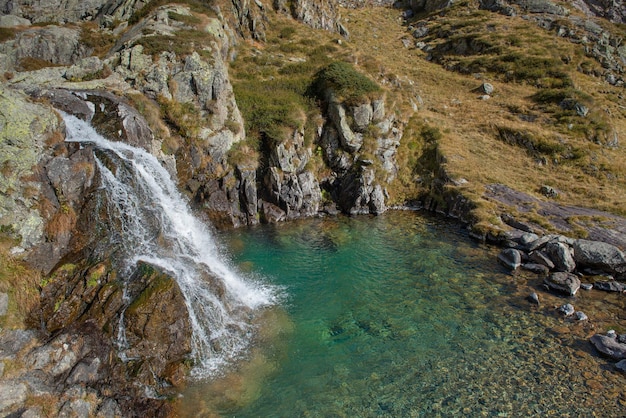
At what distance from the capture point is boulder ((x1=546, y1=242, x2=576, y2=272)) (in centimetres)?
1762

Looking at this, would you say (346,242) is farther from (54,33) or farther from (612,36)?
(612,36)

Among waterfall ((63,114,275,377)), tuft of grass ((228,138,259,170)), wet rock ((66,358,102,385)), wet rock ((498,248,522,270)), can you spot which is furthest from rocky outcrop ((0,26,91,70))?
wet rock ((498,248,522,270))

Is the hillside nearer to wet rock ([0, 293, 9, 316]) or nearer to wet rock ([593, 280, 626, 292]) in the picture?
wet rock ([0, 293, 9, 316])

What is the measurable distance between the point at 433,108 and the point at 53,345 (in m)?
41.9

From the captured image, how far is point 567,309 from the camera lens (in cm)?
1430

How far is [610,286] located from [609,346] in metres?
5.95

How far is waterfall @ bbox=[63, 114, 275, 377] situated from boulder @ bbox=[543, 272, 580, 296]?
45.5ft

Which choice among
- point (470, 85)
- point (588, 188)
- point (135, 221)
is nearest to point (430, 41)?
point (470, 85)

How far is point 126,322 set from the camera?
11023mm

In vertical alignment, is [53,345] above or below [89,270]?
below

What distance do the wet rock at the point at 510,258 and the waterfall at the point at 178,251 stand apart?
1321 cm

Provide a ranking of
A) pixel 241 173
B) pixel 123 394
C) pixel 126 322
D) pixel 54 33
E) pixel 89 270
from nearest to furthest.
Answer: pixel 123 394
pixel 126 322
pixel 89 270
pixel 241 173
pixel 54 33

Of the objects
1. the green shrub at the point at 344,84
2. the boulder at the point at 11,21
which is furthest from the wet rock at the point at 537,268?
the boulder at the point at 11,21

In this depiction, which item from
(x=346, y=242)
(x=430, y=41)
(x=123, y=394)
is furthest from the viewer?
(x=430, y=41)
